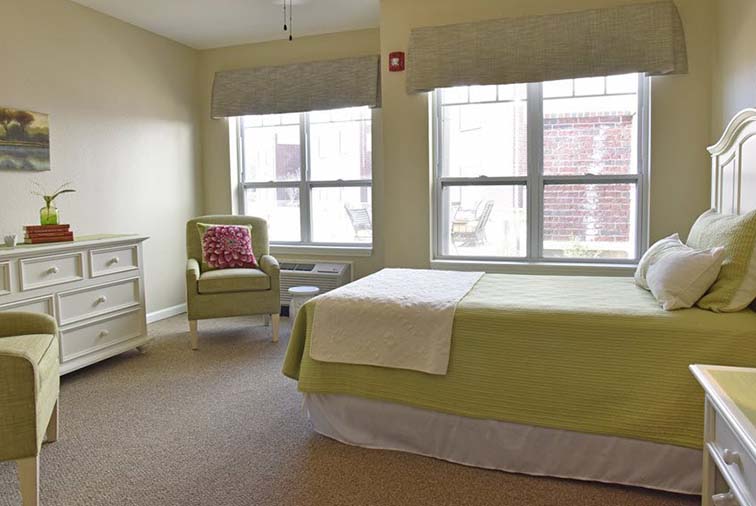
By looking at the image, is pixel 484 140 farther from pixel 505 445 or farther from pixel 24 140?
pixel 24 140

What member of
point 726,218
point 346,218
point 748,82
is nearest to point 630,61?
point 748,82

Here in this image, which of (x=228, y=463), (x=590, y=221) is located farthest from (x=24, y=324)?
(x=590, y=221)

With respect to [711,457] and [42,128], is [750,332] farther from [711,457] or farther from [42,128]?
[42,128]

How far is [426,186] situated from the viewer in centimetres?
414

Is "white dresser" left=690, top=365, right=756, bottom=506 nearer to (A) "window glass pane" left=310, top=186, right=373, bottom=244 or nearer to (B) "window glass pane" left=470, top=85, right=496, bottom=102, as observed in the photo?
(B) "window glass pane" left=470, top=85, right=496, bottom=102

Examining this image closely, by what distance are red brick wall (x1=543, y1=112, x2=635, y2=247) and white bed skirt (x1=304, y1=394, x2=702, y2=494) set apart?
2.22 metres

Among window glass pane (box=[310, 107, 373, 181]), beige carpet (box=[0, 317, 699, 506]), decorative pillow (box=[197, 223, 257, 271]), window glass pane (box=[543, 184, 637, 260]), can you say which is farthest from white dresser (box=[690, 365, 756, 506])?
window glass pane (box=[310, 107, 373, 181])

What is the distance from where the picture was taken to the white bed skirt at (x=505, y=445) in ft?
6.56

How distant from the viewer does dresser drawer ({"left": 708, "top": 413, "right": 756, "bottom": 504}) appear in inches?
42.2

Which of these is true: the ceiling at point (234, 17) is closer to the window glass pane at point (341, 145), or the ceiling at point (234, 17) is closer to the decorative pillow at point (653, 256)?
the window glass pane at point (341, 145)

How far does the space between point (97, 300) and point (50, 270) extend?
0.41 m

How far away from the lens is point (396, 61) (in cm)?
407

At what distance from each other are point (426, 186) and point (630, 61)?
1604 millimetres

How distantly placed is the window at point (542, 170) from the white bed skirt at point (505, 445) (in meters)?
2.09
